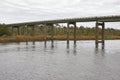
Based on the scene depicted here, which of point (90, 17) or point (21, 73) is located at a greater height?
point (90, 17)

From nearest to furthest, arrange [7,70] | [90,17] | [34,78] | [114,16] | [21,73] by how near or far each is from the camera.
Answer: [34,78] < [21,73] < [7,70] < [114,16] < [90,17]

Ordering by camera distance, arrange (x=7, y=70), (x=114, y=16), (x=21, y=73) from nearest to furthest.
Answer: (x=21, y=73)
(x=7, y=70)
(x=114, y=16)

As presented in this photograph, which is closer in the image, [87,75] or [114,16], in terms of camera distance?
[87,75]

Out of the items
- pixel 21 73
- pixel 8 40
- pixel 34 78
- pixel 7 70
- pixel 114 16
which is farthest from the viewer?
pixel 8 40

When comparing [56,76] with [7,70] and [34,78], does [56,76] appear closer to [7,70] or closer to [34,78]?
[34,78]

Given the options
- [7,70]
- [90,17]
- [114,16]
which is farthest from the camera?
[90,17]

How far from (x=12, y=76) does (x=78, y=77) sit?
29.5 feet

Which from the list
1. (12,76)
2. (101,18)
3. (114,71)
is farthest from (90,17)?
(12,76)

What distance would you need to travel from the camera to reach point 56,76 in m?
34.2

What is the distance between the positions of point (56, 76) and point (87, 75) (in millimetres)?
4417

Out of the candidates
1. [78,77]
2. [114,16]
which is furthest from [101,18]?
[78,77]

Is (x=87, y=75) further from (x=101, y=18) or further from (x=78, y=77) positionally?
(x=101, y=18)

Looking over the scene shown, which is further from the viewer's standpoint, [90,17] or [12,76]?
[90,17]

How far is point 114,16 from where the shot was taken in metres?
87.5
